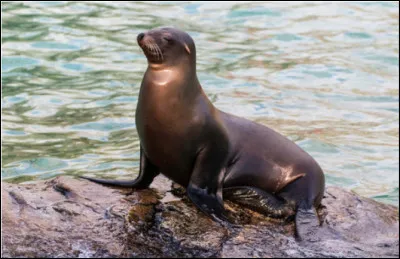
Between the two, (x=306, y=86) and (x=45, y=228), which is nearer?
(x=45, y=228)

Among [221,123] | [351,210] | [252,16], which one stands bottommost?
[252,16]

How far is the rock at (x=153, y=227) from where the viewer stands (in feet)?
16.0

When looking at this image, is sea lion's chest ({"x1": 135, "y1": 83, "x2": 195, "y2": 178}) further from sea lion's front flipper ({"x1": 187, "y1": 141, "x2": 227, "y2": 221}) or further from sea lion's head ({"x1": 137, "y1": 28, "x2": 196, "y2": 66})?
sea lion's head ({"x1": 137, "y1": 28, "x2": 196, "y2": 66})

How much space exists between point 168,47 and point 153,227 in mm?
1048

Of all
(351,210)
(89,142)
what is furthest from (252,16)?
(351,210)

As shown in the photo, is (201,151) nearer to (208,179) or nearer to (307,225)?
(208,179)

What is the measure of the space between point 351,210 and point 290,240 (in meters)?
0.75

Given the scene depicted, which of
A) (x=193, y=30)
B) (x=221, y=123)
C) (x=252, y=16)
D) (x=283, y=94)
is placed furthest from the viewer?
(x=252, y=16)

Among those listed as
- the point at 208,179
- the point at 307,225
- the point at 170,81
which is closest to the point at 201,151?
the point at 208,179

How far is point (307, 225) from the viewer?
529cm

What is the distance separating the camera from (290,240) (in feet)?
16.8

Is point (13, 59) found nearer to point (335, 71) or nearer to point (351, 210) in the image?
point (335, 71)

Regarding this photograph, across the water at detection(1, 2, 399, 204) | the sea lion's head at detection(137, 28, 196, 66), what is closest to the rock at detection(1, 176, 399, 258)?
the sea lion's head at detection(137, 28, 196, 66)

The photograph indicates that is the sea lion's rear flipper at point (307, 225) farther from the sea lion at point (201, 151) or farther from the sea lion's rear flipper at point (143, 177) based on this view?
the sea lion's rear flipper at point (143, 177)
